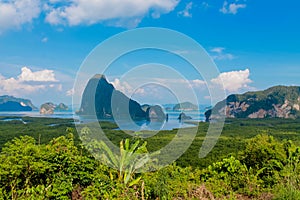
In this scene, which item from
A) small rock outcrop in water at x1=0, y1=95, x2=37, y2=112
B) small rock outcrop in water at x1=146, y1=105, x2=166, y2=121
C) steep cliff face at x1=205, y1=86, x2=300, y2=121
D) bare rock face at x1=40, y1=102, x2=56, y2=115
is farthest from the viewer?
small rock outcrop in water at x1=0, y1=95, x2=37, y2=112

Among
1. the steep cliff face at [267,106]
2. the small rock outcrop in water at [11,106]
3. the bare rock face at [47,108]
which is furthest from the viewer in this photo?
the small rock outcrop in water at [11,106]

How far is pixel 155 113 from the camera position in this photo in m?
5.18

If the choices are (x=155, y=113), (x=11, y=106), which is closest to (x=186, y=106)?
(x=155, y=113)

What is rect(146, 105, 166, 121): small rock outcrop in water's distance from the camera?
16.3 feet

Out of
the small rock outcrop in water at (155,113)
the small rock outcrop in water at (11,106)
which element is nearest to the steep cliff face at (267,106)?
the small rock outcrop in water at (155,113)

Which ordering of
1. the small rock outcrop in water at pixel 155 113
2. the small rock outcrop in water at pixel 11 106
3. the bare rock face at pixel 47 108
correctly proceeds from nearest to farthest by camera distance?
the small rock outcrop in water at pixel 155 113 < the bare rock face at pixel 47 108 < the small rock outcrop in water at pixel 11 106

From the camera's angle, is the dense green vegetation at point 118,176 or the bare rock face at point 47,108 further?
the bare rock face at point 47,108

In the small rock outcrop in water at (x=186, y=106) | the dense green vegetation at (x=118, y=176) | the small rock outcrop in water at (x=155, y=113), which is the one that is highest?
the small rock outcrop in water at (x=186, y=106)

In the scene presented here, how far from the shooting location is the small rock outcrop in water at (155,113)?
16.3 feet

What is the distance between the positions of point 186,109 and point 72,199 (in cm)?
213

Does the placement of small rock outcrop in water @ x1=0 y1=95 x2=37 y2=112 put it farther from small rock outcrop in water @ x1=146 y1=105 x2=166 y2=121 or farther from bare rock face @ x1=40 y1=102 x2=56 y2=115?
small rock outcrop in water @ x1=146 y1=105 x2=166 y2=121

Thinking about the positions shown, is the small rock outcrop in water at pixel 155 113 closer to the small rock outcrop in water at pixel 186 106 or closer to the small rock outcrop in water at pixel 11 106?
the small rock outcrop in water at pixel 186 106

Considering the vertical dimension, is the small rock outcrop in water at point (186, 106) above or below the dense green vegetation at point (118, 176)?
above

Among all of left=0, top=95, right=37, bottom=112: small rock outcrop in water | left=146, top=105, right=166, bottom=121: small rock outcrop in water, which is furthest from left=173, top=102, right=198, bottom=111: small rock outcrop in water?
left=0, top=95, right=37, bottom=112: small rock outcrop in water
